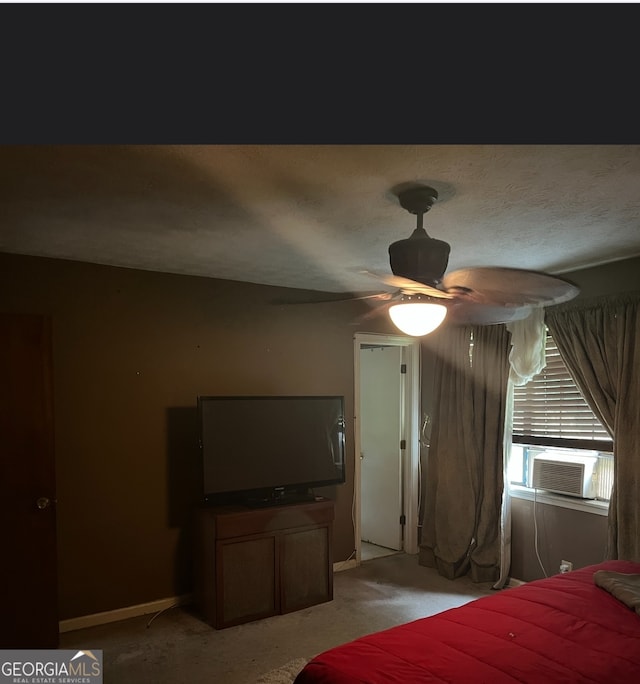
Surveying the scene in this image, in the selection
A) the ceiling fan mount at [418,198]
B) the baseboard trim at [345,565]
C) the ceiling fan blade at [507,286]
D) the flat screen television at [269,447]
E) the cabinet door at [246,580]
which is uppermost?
the ceiling fan mount at [418,198]

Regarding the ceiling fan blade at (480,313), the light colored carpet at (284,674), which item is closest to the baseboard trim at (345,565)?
the light colored carpet at (284,674)

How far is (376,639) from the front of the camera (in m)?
1.93

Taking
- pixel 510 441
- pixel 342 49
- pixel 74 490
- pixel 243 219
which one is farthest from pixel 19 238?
pixel 510 441

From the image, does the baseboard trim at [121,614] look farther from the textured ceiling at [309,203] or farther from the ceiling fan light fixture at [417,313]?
the ceiling fan light fixture at [417,313]

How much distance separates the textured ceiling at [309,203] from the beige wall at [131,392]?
0.26 m

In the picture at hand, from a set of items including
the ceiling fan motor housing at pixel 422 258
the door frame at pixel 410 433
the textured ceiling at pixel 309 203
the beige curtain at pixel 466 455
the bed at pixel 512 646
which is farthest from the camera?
the door frame at pixel 410 433

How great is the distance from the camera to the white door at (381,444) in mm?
4973

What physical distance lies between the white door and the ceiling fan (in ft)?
8.88

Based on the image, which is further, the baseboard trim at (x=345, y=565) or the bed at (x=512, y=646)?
the baseboard trim at (x=345, y=565)

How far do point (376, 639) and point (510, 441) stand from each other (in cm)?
239

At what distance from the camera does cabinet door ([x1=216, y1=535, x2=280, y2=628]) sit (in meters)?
3.35

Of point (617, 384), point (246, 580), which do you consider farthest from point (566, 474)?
point (246, 580)

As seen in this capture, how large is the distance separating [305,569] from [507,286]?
2590 millimetres

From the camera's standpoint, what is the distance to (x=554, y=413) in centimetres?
381
